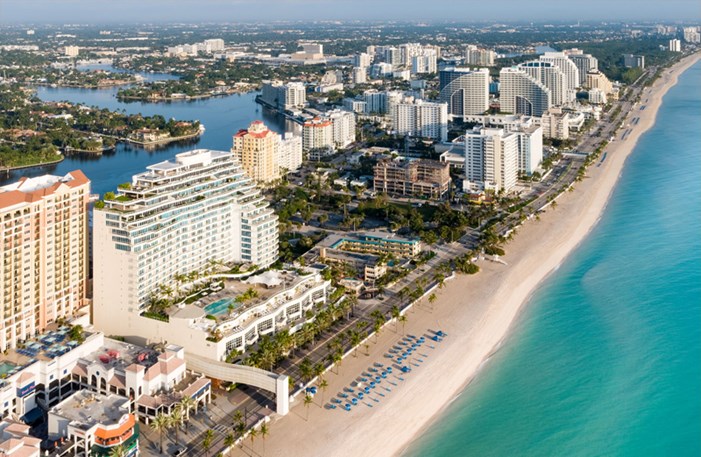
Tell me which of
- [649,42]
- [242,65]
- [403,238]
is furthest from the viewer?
[649,42]

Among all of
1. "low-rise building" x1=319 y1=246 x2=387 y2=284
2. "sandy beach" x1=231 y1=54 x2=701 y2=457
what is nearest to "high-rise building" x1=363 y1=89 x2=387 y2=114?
"sandy beach" x1=231 y1=54 x2=701 y2=457

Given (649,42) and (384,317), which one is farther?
(649,42)

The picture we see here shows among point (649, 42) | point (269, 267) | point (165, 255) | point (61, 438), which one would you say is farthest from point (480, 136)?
point (649, 42)

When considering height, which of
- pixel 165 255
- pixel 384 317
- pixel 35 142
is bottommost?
pixel 384 317

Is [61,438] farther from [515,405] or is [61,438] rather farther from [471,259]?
[471,259]

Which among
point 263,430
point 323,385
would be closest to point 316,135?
point 323,385

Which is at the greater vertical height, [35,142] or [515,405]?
[35,142]

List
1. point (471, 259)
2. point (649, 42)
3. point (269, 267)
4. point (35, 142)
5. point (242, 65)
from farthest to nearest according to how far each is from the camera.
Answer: point (649, 42) → point (242, 65) → point (35, 142) → point (471, 259) → point (269, 267)

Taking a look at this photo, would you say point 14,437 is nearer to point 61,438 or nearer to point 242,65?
point 61,438

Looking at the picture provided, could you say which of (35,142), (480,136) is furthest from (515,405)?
(35,142)

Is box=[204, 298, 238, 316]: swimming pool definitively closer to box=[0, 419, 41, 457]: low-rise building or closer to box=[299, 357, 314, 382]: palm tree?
box=[299, 357, 314, 382]: palm tree
